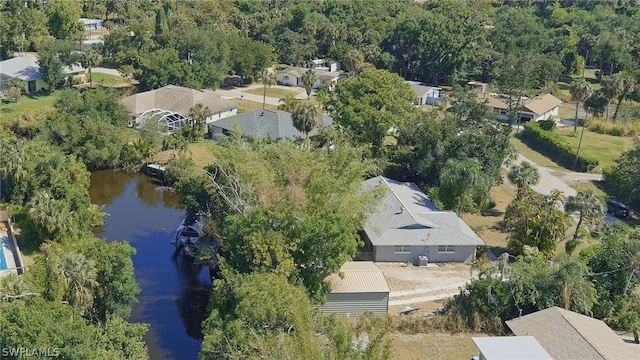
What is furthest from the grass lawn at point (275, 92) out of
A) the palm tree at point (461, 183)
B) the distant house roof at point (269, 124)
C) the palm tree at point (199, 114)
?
the palm tree at point (461, 183)

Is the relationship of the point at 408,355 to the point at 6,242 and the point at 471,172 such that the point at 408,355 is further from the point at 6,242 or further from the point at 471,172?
the point at 6,242

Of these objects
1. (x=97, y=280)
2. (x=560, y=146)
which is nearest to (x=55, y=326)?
(x=97, y=280)

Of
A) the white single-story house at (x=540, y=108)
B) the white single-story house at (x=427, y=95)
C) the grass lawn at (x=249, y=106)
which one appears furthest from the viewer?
the white single-story house at (x=427, y=95)

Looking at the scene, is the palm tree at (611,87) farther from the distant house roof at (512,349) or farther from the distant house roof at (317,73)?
the distant house roof at (512,349)

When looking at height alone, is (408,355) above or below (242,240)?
below

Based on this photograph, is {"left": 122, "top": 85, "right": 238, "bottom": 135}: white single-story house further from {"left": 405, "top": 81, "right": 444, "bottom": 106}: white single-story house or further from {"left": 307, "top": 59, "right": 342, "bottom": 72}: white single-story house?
{"left": 307, "top": 59, "right": 342, "bottom": 72}: white single-story house
